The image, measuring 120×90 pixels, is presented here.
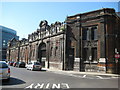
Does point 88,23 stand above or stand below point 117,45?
above

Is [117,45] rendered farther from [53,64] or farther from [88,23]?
[53,64]

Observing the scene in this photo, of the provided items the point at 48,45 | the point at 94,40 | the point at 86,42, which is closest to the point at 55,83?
the point at 94,40

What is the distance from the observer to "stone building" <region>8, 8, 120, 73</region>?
890 inches

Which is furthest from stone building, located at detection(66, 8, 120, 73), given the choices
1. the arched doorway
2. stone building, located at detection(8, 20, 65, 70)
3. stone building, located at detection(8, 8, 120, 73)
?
the arched doorway

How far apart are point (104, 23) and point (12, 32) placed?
113 metres

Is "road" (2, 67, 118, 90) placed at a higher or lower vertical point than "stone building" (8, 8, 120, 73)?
lower

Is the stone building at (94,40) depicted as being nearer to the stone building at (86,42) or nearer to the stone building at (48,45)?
the stone building at (86,42)

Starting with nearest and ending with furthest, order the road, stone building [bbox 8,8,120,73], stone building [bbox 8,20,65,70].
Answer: the road, stone building [bbox 8,8,120,73], stone building [bbox 8,20,65,70]

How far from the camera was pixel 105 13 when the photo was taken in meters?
23.2

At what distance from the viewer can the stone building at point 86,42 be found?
2261 cm

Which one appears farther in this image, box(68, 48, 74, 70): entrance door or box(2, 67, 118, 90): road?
box(68, 48, 74, 70): entrance door

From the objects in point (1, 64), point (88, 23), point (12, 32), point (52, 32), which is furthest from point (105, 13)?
point (12, 32)

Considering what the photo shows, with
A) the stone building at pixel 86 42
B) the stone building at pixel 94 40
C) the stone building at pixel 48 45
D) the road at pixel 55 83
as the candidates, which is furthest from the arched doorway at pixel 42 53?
the road at pixel 55 83

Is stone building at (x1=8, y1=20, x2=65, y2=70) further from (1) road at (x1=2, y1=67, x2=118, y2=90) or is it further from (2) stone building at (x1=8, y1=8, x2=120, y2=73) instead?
(1) road at (x1=2, y1=67, x2=118, y2=90)
